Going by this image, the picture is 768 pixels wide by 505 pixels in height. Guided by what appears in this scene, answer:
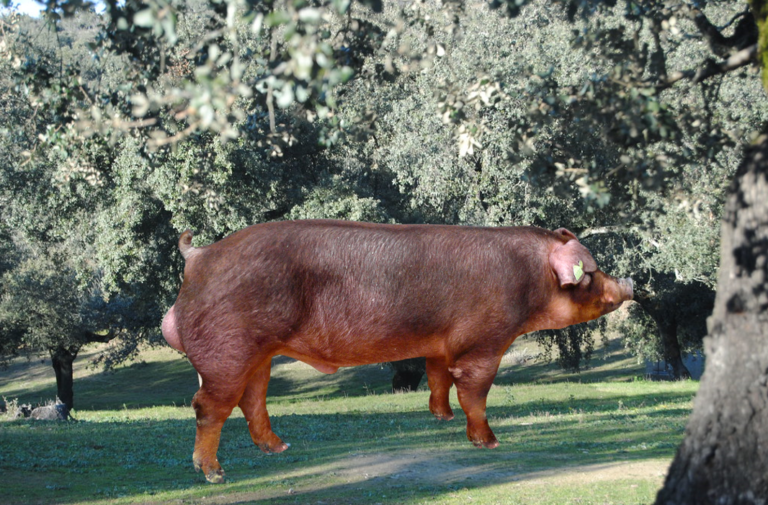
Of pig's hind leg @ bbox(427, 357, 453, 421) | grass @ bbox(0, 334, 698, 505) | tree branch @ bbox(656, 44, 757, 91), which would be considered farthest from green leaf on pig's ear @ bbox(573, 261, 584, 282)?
grass @ bbox(0, 334, 698, 505)

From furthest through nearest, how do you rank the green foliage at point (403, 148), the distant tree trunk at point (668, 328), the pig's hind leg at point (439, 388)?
the distant tree trunk at point (668, 328)
the green foliage at point (403, 148)
the pig's hind leg at point (439, 388)

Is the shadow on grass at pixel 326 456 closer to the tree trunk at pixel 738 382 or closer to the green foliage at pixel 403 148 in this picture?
the green foliage at pixel 403 148

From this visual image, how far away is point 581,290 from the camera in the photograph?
4785 millimetres

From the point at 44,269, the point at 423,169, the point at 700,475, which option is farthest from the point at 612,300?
the point at 44,269

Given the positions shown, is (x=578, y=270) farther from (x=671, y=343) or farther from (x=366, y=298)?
(x=671, y=343)

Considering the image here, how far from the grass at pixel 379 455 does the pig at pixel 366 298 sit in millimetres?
4028

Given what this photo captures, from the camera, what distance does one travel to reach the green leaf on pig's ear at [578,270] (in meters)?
4.68

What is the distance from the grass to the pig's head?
13.0 feet

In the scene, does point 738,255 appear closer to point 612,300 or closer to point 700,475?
point 612,300

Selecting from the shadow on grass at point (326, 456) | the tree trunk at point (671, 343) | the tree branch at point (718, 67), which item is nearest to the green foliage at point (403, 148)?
the tree branch at point (718, 67)

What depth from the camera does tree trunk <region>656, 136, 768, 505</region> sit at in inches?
168

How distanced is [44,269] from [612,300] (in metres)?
27.7

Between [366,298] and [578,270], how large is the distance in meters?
1.34

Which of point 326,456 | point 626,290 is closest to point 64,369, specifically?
point 326,456
